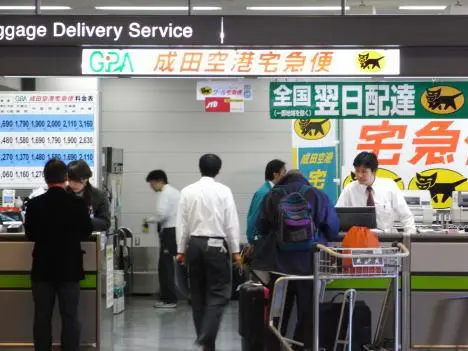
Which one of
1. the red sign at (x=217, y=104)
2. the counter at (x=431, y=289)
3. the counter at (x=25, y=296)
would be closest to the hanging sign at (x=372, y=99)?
the red sign at (x=217, y=104)

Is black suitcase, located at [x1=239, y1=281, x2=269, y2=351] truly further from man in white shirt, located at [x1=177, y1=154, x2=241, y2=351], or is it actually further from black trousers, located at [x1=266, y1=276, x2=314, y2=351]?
man in white shirt, located at [x1=177, y1=154, x2=241, y2=351]

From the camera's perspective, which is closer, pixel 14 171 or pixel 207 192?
pixel 207 192

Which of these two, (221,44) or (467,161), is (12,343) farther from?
(467,161)

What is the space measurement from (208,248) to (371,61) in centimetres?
185

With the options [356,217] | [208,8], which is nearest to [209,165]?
[356,217]

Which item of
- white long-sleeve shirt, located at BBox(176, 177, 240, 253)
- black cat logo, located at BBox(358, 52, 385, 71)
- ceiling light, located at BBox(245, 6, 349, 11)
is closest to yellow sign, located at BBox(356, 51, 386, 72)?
black cat logo, located at BBox(358, 52, 385, 71)

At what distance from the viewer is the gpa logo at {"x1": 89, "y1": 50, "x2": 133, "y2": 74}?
582 centimetres

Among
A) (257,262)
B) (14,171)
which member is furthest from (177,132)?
(257,262)

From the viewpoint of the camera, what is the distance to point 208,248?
5.98m

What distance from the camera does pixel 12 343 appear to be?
5918mm

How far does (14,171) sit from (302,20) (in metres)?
3.23

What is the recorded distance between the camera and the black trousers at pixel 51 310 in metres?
5.50

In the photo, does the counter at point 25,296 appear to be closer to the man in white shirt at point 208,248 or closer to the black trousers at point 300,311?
the man in white shirt at point 208,248

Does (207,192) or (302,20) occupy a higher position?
(302,20)
